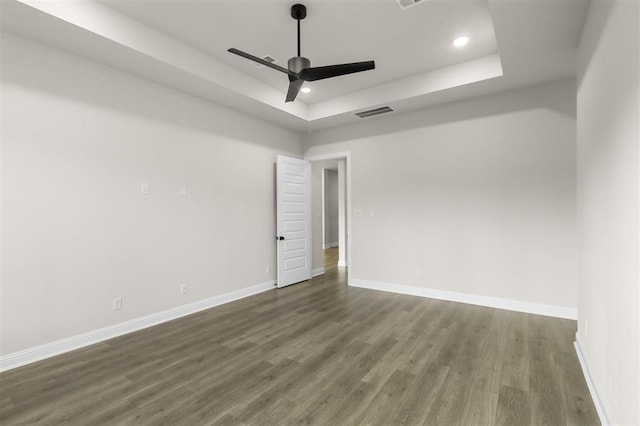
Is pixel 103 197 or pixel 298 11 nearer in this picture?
pixel 298 11

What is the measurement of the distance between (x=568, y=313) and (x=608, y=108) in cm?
292

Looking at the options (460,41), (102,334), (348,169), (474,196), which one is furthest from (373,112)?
(102,334)

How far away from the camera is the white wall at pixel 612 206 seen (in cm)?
135

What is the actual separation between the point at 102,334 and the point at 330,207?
8038mm

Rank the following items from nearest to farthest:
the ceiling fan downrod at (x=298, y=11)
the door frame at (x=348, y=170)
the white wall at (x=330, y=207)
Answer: the ceiling fan downrod at (x=298, y=11) → the door frame at (x=348, y=170) → the white wall at (x=330, y=207)

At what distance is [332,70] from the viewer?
2635 mm

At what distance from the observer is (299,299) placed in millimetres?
4512

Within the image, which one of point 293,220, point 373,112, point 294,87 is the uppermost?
point 373,112

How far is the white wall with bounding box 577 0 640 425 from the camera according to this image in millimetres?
1350

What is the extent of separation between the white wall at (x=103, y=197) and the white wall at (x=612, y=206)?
412 cm

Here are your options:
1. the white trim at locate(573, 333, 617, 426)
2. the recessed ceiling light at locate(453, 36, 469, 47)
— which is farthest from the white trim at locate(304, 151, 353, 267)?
the white trim at locate(573, 333, 617, 426)

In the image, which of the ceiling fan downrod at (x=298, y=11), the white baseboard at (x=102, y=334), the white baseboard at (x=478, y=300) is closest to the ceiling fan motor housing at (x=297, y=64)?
the ceiling fan downrod at (x=298, y=11)

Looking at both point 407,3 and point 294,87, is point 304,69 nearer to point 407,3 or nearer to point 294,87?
point 294,87

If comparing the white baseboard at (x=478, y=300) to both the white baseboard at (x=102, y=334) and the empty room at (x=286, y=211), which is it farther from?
the white baseboard at (x=102, y=334)
